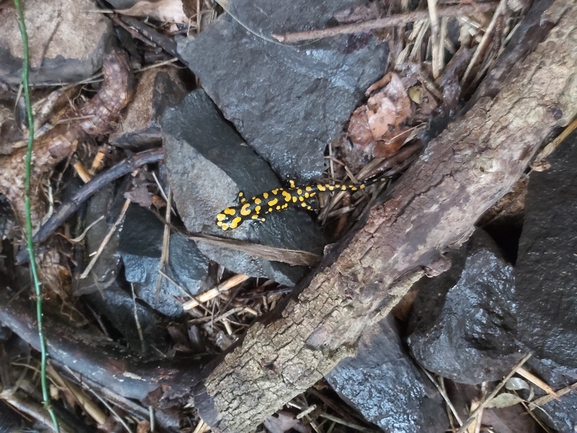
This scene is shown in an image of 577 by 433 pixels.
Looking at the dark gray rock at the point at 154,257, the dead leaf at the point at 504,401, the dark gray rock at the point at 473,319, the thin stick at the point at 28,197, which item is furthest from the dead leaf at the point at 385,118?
the thin stick at the point at 28,197

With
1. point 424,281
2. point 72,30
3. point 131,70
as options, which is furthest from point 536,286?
point 72,30

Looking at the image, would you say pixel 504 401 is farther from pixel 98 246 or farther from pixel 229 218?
pixel 98 246

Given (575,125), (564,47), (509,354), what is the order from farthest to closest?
(509,354) → (575,125) → (564,47)

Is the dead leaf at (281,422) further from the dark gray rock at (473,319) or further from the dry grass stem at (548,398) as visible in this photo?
the dry grass stem at (548,398)

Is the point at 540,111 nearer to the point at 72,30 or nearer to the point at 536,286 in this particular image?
the point at 536,286

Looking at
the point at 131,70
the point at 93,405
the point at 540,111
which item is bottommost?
the point at 540,111

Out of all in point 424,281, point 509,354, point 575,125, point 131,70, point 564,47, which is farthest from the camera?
point 131,70

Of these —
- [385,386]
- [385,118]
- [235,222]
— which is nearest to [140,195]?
[235,222]
